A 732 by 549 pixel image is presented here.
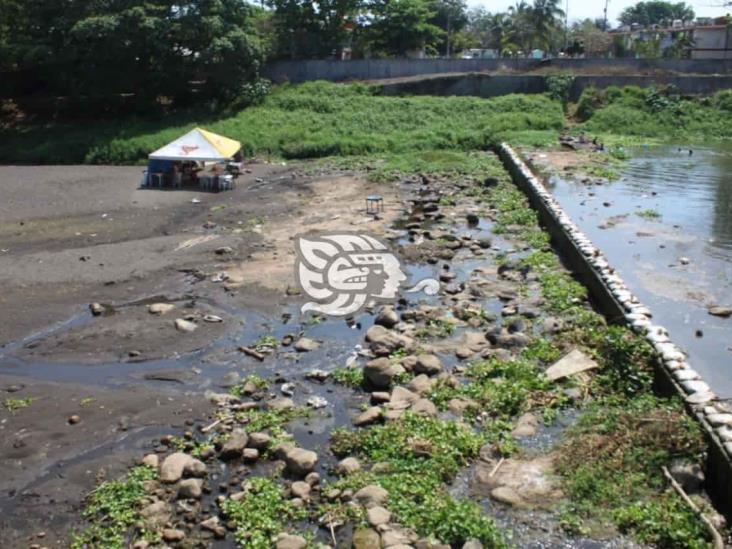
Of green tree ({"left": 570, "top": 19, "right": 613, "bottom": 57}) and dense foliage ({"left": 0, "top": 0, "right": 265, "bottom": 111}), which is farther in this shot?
green tree ({"left": 570, "top": 19, "right": 613, "bottom": 57})

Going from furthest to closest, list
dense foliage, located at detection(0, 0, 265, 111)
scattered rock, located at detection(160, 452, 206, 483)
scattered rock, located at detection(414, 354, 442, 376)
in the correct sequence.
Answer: dense foliage, located at detection(0, 0, 265, 111) < scattered rock, located at detection(414, 354, 442, 376) < scattered rock, located at detection(160, 452, 206, 483)

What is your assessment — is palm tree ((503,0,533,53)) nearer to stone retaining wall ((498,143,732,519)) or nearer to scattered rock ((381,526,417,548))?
stone retaining wall ((498,143,732,519))

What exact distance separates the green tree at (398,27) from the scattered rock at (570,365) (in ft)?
134

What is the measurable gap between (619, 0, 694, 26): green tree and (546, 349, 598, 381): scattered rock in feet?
323

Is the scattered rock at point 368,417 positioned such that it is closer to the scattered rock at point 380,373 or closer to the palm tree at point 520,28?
the scattered rock at point 380,373

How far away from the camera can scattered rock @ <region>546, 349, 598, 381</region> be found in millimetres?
9891

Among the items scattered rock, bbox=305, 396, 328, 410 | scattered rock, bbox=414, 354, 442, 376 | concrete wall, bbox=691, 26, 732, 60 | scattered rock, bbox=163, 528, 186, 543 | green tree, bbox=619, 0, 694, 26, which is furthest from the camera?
green tree, bbox=619, 0, 694, 26

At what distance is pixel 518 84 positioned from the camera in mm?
42656

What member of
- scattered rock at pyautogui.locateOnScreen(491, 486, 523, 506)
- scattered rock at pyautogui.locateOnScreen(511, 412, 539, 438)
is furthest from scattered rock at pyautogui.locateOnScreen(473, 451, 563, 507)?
scattered rock at pyautogui.locateOnScreen(511, 412, 539, 438)

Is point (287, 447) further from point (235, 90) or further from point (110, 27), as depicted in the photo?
point (235, 90)

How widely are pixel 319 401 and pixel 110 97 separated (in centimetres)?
3137

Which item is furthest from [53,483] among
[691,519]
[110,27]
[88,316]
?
[110,27]

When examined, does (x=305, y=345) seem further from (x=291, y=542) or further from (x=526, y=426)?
(x=291, y=542)

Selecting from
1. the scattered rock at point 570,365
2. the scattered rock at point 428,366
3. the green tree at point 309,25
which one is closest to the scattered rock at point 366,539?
the scattered rock at point 428,366
